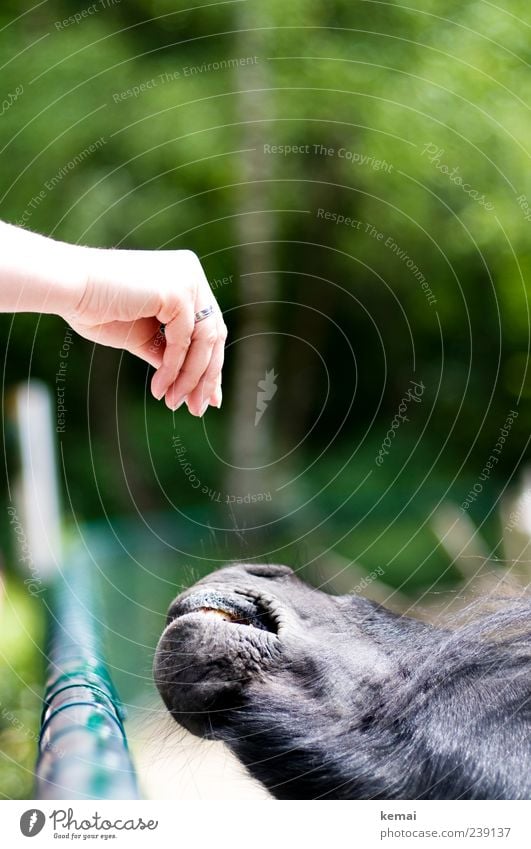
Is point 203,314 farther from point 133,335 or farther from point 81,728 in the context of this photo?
point 81,728

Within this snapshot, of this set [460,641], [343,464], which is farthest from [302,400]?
[460,641]

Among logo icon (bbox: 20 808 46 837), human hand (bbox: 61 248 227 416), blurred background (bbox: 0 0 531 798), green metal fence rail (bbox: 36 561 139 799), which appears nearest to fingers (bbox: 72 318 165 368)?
human hand (bbox: 61 248 227 416)

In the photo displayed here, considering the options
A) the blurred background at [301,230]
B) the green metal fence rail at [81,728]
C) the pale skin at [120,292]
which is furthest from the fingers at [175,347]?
the blurred background at [301,230]

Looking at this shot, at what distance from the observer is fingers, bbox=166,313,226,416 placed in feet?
1.78

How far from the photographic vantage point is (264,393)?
1.29 meters

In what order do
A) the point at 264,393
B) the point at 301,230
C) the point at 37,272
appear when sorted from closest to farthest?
the point at 37,272
the point at 264,393
the point at 301,230

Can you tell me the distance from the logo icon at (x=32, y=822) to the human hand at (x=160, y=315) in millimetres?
310

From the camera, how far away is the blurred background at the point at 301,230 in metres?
1.35

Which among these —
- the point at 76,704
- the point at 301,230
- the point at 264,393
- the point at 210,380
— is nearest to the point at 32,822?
the point at 76,704

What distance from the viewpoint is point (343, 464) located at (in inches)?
53.2

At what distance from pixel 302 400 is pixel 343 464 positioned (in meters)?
0.16

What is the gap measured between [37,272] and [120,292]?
0.05 metres

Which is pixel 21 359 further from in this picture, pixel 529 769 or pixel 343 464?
pixel 529 769

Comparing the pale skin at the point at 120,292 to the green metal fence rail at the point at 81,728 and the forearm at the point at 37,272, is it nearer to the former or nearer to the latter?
the forearm at the point at 37,272
